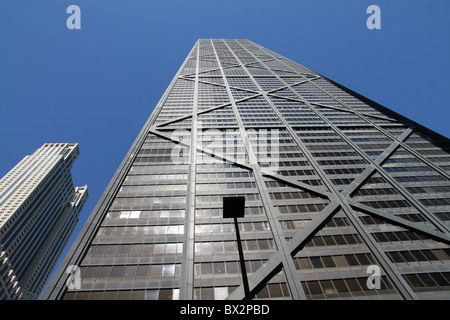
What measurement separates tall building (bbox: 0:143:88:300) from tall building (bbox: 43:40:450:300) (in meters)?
123

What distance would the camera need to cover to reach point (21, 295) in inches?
5074

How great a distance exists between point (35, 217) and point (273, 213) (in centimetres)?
16745

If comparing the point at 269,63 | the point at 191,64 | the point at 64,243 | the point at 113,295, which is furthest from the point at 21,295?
the point at 269,63

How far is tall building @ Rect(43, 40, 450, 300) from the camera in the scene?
23641 mm

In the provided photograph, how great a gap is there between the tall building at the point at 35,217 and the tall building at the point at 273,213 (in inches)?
4830

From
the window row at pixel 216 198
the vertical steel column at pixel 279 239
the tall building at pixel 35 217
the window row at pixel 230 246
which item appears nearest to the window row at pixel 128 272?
the window row at pixel 230 246

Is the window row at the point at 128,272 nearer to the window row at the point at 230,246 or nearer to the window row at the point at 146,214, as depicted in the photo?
the window row at the point at 230,246

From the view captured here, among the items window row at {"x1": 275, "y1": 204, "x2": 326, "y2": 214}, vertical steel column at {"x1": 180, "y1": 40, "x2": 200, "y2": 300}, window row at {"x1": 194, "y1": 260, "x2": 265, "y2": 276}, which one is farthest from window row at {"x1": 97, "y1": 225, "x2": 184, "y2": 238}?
window row at {"x1": 275, "y1": 204, "x2": 326, "y2": 214}

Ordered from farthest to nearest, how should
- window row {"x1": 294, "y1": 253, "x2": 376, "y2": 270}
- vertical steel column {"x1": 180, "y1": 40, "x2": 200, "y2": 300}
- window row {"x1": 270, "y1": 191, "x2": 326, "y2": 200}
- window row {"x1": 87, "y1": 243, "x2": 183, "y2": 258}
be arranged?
window row {"x1": 270, "y1": 191, "x2": 326, "y2": 200}, window row {"x1": 294, "y1": 253, "x2": 376, "y2": 270}, window row {"x1": 87, "y1": 243, "x2": 183, "y2": 258}, vertical steel column {"x1": 180, "y1": 40, "x2": 200, "y2": 300}

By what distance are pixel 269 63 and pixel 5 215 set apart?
14530cm

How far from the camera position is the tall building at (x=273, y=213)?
77.6 ft

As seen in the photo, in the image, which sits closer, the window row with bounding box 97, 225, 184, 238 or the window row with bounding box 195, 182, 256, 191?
the window row with bounding box 97, 225, 184, 238

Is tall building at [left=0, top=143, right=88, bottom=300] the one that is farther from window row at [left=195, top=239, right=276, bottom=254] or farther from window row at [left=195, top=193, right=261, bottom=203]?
window row at [left=195, top=239, right=276, bottom=254]

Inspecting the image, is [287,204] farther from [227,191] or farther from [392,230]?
[392,230]
